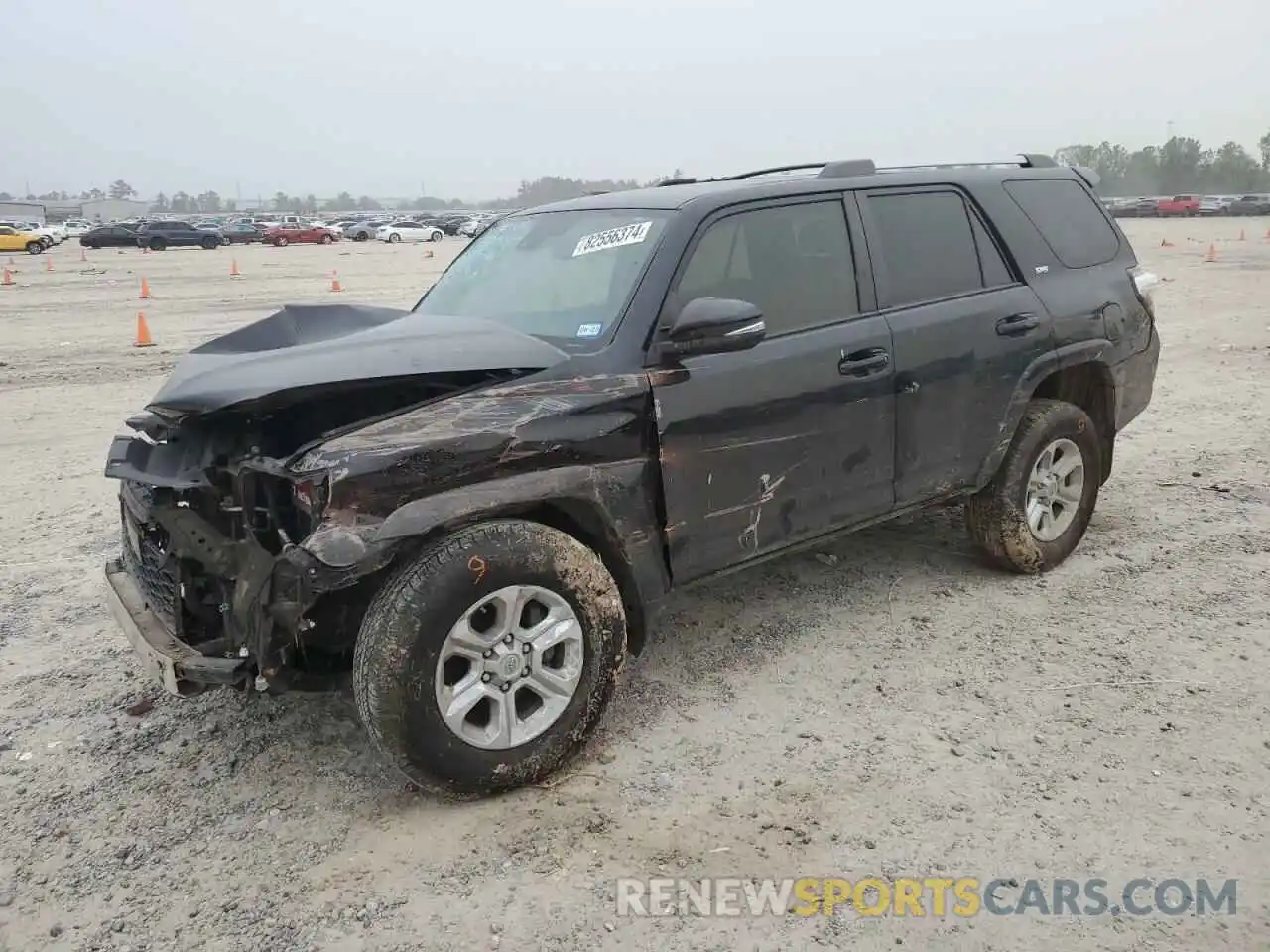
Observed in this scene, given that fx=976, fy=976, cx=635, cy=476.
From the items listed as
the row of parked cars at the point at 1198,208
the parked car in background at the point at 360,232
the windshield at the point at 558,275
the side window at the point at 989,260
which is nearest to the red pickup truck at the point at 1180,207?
the row of parked cars at the point at 1198,208

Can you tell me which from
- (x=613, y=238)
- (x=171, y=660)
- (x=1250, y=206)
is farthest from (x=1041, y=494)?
(x=1250, y=206)

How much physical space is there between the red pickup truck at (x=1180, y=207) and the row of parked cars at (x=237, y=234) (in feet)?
154

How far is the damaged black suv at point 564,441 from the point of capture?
2.96 m

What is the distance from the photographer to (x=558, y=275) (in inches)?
156

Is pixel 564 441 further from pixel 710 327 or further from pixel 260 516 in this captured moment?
pixel 260 516

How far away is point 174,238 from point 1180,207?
62.1m

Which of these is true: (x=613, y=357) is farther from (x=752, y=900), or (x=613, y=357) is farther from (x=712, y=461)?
(x=752, y=900)

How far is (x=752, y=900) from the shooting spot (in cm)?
269

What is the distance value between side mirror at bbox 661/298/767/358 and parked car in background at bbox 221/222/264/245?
55.1 metres

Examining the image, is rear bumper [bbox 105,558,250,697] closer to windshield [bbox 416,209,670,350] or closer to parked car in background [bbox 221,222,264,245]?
windshield [bbox 416,209,670,350]

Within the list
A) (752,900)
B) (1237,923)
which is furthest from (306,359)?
(1237,923)

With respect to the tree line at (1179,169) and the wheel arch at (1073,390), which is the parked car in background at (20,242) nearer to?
the wheel arch at (1073,390)

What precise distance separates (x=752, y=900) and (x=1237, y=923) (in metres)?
1.27

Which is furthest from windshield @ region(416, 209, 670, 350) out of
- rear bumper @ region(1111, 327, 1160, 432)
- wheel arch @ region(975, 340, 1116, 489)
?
rear bumper @ region(1111, 327, 1160, 432)
